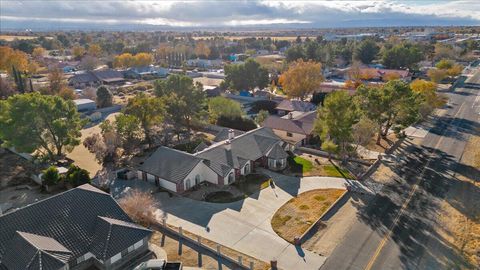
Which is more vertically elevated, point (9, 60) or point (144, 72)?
point (9, 60)

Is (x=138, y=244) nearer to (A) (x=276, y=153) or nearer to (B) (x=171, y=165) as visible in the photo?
(B) (x=171, y=165)

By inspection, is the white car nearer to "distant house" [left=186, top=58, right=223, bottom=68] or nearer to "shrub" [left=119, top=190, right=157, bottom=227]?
"shrub" [left=119, top=190, right=157, bottom=227]

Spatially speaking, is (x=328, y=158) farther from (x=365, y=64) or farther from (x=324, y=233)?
(x=365, y=64)

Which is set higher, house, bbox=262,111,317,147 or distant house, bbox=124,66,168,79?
house, bbox=262,111,317,147

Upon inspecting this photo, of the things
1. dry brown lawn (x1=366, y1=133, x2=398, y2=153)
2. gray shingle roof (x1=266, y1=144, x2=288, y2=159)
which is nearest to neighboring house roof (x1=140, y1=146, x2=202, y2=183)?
gray shingle roof (x1=266, y1=144, x2=288, y2=159)

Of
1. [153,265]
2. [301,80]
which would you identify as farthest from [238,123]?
[153,265]

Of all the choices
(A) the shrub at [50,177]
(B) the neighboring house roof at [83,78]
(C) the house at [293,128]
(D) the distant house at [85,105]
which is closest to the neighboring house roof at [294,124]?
(C) the house at [293,128]
